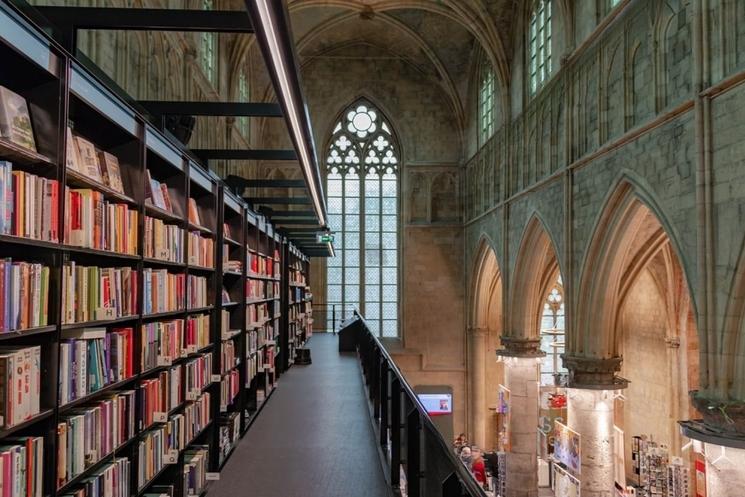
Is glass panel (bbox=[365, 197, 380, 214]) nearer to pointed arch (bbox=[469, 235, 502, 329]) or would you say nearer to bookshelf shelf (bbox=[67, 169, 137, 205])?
pointed arch (bbox=[469, 235, 502, 329])

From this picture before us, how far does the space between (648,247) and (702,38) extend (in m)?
5.03

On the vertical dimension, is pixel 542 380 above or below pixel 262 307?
below

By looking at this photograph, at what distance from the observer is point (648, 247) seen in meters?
10.7

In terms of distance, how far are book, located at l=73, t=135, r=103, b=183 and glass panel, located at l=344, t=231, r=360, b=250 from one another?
1761cm

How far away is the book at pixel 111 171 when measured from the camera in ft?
10.2

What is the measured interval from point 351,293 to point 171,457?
655 inches

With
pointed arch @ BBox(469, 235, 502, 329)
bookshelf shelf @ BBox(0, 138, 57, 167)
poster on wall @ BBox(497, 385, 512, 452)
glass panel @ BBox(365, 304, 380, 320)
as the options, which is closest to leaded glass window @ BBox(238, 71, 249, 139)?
Result: pointed arch @ BBox(469, 235, 502, 329)

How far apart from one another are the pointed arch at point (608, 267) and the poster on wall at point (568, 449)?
147 cm

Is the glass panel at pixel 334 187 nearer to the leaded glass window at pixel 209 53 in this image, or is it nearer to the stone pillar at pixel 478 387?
the stone pillar at pixel 478 387

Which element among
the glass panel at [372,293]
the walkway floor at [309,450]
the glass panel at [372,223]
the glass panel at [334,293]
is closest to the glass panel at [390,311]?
the glass panel at [372,293]

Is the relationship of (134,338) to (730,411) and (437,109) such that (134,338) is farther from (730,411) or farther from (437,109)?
(437,109)

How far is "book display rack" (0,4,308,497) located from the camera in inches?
88.7

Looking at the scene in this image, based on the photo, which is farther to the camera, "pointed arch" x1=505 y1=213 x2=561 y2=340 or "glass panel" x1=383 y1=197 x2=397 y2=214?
"glass panel" x1=383 y1=197 x2=397 y2=214


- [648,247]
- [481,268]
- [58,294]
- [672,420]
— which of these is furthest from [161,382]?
[481,268]
